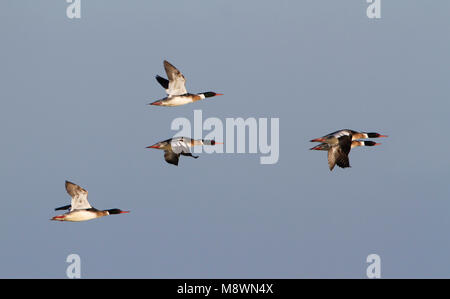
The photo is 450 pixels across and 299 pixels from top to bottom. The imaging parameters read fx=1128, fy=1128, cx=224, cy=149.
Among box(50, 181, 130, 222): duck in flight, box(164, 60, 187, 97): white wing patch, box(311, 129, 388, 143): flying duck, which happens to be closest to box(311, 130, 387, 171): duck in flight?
box(311, 129, 388, 143): flying duck

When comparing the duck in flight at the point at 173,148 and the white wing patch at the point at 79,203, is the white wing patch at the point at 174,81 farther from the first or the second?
the white wing patch at the point at 79,203

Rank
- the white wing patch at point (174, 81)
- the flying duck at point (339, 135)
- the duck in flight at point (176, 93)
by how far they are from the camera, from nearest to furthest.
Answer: the flying duck at point (339, 135)
the white wing patch at point (174, 81)
the duck in flight at point (176, 93)

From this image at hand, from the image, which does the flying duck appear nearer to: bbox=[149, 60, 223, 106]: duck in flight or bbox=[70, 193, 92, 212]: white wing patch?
bbox=[149, 60, 223, 106]: duck in flight

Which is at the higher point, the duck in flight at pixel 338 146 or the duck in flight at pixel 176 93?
the duck in flight at pixel 176 93

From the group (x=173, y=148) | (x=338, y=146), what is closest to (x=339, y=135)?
(x=338, y=146)

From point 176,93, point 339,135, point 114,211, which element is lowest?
point 114,211

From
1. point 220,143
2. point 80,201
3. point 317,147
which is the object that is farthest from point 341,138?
point 80,201

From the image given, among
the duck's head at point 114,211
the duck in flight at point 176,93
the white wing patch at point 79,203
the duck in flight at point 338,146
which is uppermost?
the duck in flight at point 176,93

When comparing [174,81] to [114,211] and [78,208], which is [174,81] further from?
[78,208]

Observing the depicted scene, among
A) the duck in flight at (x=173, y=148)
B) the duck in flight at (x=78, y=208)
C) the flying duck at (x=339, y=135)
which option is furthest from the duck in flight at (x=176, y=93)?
the flying duck at (x=339, y=135)

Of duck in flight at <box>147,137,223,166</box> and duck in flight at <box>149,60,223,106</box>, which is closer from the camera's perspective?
duck in flight at <box>149,60,223,106</box>

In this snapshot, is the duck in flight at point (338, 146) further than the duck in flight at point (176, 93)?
No
